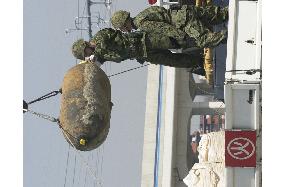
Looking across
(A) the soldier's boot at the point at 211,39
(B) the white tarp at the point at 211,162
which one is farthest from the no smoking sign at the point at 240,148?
(A) the soldier's boot at the point at 211,39

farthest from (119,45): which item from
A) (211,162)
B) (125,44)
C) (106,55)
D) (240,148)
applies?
(240,148)

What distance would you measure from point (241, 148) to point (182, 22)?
2711mm

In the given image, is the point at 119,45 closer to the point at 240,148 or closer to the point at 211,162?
the point at 211,162

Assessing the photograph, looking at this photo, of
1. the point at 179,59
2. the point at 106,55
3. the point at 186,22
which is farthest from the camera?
the point at 179,59

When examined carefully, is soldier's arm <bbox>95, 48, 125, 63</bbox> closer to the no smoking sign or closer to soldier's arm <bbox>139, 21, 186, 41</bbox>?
soldier's arm <bbox>139, 21, 186, 41</bbox>

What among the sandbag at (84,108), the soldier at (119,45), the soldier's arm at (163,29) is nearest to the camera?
the sandbag at (84,108)

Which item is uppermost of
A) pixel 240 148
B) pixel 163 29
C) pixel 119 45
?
pixel 163 29

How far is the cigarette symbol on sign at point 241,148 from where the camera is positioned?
4.68m

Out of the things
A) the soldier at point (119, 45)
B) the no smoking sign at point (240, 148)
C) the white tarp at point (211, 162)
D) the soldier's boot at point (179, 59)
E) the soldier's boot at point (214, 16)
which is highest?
the soldier's boot at point (214, 16)

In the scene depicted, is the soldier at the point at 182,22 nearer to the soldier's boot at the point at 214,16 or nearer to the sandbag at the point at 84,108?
the soldier's boot at the point at 214,16

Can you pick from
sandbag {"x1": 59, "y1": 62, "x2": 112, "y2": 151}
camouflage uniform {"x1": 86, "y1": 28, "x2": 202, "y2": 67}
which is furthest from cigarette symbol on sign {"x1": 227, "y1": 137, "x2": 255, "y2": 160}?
camouflage uniform {"x1": 86, "y1": 28, "x2": 202, "y2": 67}

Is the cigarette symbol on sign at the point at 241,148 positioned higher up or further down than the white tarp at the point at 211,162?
higher up

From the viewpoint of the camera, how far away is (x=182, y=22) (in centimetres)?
704
